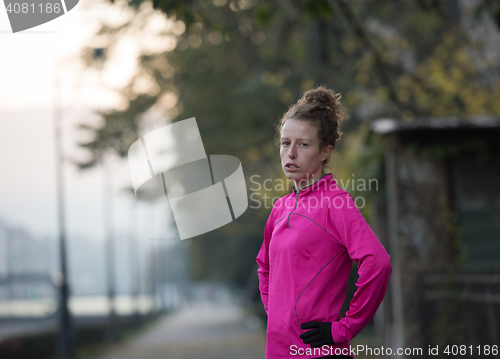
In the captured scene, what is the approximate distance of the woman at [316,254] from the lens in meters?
2.16

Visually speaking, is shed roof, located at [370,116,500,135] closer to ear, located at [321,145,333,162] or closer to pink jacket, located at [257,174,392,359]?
ear, located at [321,145,333,162]

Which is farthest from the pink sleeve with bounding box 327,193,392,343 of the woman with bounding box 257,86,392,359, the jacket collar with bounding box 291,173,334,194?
the jacket collar with bounding box 291,173,334,194

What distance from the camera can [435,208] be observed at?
8.07 meters

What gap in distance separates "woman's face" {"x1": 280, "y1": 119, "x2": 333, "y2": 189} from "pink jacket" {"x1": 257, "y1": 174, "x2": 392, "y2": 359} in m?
0.07

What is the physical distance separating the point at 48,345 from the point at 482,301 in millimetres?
13010

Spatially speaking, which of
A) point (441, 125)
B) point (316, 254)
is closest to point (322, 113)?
point (316, 254)

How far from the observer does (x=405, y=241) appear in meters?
8.01

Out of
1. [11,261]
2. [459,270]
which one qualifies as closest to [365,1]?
[459,270]

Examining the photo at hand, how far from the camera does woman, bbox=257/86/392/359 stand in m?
2.16

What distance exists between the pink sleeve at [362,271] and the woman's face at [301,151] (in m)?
0.28

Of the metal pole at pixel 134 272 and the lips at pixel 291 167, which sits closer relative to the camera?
the lips at pixel 291 167

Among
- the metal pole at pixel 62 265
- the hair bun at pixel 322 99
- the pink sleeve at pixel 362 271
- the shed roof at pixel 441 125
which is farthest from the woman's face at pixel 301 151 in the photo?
the metal pole at pixel 62 265

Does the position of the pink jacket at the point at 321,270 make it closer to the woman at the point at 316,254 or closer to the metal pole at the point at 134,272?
the woman at the point at 316,254

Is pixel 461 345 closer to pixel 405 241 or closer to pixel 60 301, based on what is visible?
pixel 405 241
